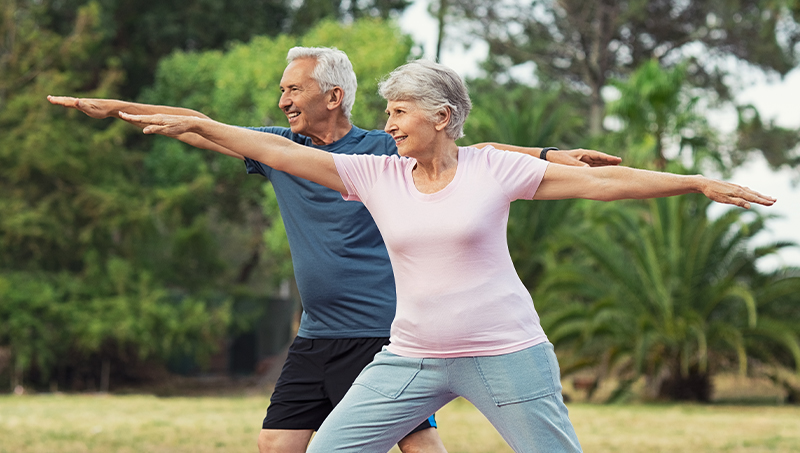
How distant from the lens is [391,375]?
3.24 metres

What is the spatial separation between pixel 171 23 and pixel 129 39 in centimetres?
184

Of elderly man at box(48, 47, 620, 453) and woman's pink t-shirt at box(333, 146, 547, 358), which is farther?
elderly man at box(48, 47, 620, 453)

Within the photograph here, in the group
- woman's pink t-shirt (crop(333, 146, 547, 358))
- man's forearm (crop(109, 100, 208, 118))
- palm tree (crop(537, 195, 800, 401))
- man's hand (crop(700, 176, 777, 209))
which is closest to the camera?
man's hand (crop(700, 176, 777, 209))

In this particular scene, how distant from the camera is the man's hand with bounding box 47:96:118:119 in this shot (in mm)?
3621

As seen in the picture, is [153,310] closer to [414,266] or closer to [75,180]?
[75,180]

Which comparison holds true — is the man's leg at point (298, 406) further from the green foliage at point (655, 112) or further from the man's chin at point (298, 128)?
the green foliage at point (655, 112)

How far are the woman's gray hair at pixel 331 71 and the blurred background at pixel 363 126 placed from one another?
11.5 m

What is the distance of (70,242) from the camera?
76.6 ft

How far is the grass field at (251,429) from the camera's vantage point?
8.77m

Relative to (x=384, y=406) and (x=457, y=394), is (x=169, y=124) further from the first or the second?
(x=457, y=394)

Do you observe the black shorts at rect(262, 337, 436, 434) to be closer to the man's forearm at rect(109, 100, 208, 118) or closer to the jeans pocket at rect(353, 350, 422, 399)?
the jeans pocket at rect(353, 350, 422, 399)

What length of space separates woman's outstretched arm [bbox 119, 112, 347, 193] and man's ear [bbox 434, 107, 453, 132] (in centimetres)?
40

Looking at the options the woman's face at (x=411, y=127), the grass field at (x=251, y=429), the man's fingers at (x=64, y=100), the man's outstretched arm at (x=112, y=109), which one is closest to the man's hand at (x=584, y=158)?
the woman's face at (x=411, y=127)

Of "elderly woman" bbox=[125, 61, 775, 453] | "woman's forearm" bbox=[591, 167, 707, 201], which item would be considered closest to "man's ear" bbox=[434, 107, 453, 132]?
"elderly woman" bbox=[125, 61, 775, 453]
